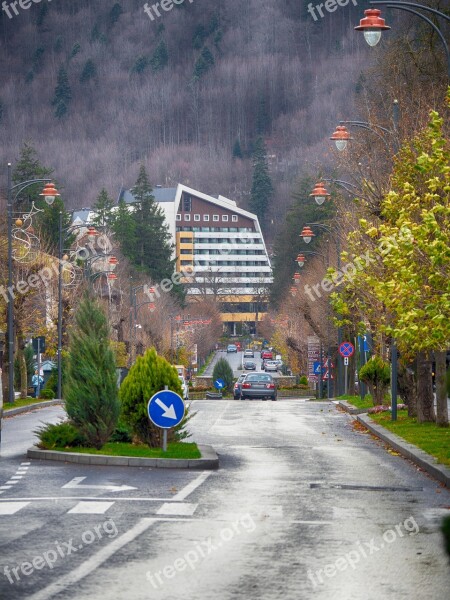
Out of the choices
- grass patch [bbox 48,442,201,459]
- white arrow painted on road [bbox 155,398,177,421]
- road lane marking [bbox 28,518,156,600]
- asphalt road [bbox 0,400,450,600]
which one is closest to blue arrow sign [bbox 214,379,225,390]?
grass patch [bbox 48,442,201,459]

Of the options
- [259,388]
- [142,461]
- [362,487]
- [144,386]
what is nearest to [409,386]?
[144,386]

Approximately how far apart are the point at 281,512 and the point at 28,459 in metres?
8.80

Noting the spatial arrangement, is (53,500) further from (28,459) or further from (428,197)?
(428,197)

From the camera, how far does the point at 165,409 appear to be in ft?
73.2

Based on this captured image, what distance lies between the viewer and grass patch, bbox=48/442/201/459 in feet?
74.7

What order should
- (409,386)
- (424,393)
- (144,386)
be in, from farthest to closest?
(409,386), (424,393), (144,386)

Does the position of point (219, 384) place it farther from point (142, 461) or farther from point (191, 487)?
point (191, 487)

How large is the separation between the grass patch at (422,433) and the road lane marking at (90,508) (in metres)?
7.53

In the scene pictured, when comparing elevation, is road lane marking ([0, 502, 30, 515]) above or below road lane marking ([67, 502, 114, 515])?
above

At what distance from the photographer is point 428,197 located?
22484mm

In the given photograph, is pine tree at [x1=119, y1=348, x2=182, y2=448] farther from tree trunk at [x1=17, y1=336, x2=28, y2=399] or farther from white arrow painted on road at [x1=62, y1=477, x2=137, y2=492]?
tree trunk at [x1=17, y1=336, x2=28, y2=399]

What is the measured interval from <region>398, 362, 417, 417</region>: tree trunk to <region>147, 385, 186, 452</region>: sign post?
16.5m

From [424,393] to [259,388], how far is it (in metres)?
33.3

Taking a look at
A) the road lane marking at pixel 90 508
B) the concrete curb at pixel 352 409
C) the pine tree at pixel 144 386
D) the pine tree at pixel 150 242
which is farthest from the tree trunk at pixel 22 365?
the pine tree at pixel 150 242
